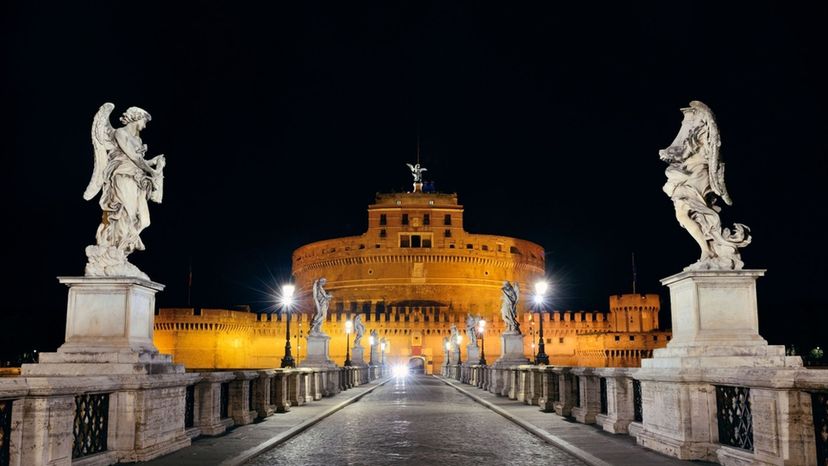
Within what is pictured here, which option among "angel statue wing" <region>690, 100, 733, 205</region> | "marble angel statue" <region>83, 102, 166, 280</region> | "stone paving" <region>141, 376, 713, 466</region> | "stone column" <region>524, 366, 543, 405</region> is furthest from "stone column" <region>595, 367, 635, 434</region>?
"stone column" <region>524, 366, 543, 405</region>

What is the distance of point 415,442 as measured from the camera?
1090 centimetres

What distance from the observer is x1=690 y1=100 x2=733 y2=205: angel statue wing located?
9055mm

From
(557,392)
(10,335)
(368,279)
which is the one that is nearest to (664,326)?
(368,279)

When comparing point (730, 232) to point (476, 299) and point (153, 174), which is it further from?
point (476, 299)

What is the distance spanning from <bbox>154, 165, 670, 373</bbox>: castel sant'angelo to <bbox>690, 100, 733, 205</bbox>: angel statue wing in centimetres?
5991

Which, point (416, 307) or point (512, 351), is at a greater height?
point (416, 307)

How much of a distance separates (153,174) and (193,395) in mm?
3340

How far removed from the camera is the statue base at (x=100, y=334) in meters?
8.45

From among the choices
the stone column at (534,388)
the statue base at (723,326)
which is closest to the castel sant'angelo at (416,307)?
the stone column at (534,388)

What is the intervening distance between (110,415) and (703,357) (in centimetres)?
639

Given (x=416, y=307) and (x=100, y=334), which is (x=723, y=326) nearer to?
(x=100, y=334)

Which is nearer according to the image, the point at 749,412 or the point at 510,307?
the point at 749,412

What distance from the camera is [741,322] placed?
840 centimetres

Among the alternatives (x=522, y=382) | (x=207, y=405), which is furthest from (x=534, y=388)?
(x=207, y=405)
